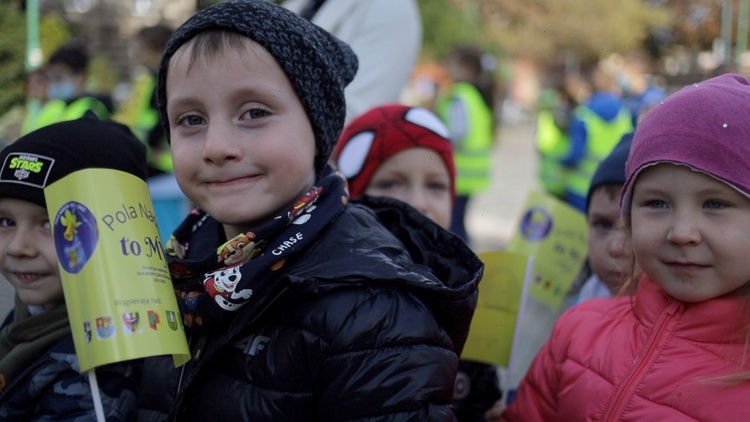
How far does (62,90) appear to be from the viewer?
8.16 m

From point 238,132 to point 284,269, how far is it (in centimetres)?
31

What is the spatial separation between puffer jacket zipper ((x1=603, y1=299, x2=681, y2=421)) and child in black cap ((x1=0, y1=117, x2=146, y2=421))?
115 cm

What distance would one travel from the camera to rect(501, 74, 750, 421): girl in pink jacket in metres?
1.76

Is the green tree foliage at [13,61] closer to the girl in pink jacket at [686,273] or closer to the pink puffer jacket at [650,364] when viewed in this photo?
the pink puffer jacket at [650,364]

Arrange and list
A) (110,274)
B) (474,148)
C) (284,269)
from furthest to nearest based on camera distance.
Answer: (474,148) → (284,269) → (110,274)

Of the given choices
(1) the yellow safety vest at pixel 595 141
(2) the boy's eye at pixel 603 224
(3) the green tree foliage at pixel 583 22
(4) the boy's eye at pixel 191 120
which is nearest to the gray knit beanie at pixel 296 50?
(4) the boy's eye at pixel 191 120

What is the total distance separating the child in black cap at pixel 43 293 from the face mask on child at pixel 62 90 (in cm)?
628

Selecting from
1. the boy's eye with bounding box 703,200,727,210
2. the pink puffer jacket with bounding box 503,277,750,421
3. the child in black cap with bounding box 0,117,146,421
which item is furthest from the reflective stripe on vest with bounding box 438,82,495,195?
the boy's eye with bounding box 703,200,727,210

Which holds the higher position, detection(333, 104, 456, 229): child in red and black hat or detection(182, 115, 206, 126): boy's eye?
detection(182, 115, 206, 126): boy's eye

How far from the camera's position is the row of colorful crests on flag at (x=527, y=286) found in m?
2.52

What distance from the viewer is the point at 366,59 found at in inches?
149

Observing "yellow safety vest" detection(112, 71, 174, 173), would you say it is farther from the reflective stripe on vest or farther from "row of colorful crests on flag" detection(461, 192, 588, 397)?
the reflective stripe on vest

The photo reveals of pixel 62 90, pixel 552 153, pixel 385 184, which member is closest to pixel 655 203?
pixel 385 184

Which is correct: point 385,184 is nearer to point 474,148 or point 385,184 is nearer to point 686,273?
point 686,273
